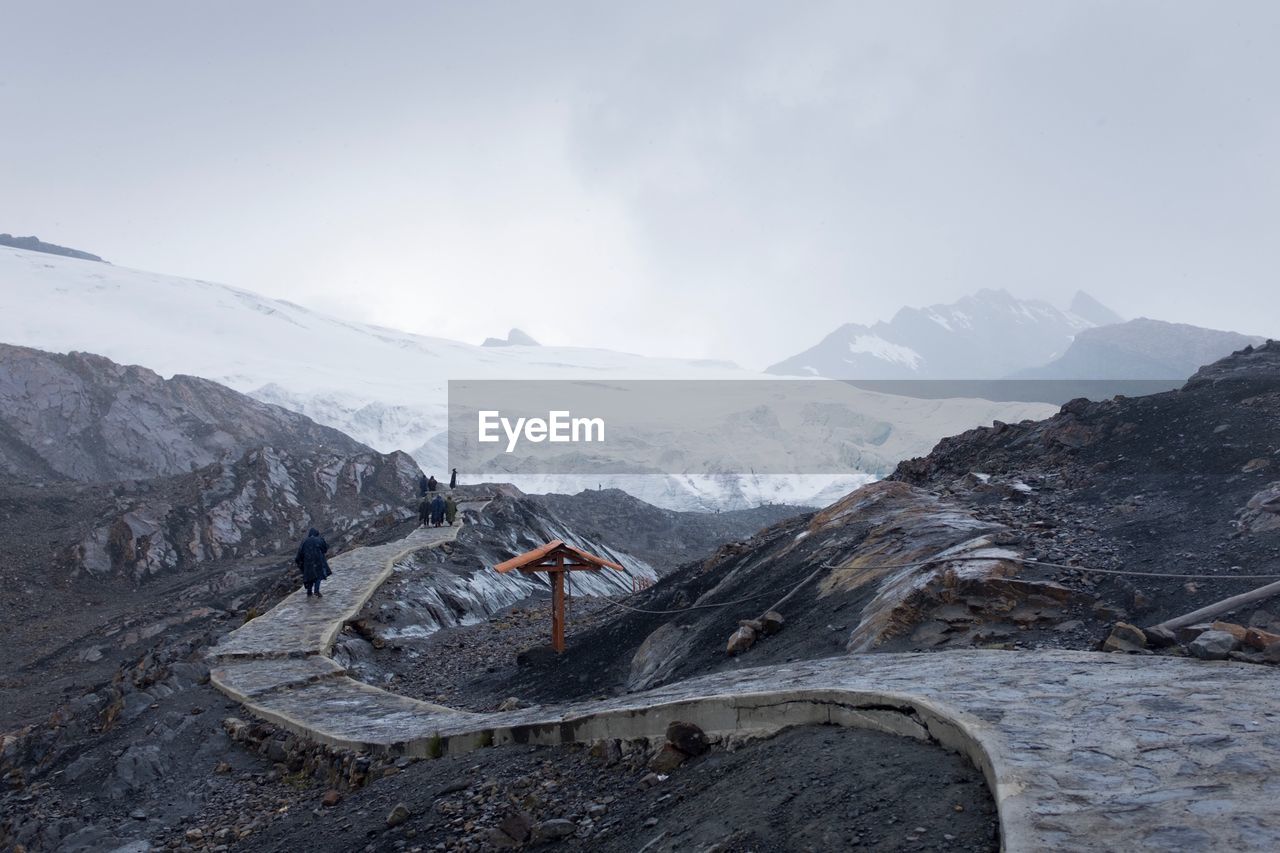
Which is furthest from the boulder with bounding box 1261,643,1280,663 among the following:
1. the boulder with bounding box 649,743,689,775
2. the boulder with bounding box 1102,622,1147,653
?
the boulder with bounding box 649,743,689,775

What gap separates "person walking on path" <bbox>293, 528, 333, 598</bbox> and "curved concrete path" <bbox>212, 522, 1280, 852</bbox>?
822 cm

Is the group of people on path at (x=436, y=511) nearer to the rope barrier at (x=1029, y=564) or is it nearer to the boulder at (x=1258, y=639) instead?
the rope barrier at (x=1029, y=564)

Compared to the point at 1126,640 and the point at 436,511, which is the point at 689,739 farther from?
the point at 436,511

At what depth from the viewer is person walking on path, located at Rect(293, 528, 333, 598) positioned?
52.0 ft

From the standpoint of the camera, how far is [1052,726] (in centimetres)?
409

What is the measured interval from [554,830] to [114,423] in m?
58.4

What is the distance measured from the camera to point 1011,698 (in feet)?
15.4

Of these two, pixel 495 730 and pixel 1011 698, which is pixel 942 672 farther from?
pixel 495 730

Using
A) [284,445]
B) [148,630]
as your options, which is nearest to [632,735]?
[148,630]

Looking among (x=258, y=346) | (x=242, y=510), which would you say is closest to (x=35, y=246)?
(x=258, y=346)

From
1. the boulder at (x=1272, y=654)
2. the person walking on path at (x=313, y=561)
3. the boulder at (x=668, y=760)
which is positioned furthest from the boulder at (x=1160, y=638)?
the person walking on path at (x=313, y=561)

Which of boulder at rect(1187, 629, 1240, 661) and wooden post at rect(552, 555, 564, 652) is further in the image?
wooden post at rect(552, 555, 564, 652)

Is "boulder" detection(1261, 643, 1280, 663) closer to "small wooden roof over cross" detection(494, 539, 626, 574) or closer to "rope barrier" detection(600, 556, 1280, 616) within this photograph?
"rope barrier" detection(600, 556, 1280, 616)

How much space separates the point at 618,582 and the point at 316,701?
18.5 metres
